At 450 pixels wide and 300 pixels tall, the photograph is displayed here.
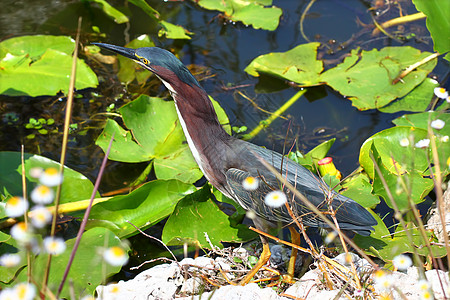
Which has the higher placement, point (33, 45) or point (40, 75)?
point (33, 45)

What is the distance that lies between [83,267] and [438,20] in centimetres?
238

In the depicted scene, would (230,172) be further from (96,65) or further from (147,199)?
(96,65)

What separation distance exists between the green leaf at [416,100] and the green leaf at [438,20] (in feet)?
1.53

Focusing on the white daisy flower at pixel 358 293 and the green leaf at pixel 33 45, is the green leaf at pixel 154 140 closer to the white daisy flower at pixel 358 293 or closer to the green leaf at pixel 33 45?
the green leaf at pixel 33 45

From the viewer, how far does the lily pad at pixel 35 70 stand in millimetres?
3137

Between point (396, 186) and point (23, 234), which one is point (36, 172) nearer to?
point (23, 234)

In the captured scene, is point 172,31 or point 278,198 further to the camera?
point 172,31

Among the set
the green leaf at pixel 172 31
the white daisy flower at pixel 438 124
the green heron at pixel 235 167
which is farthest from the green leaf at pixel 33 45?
the white daisy flower at pixel 438 124

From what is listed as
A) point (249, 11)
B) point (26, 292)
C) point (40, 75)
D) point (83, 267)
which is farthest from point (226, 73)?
point (26, 292)

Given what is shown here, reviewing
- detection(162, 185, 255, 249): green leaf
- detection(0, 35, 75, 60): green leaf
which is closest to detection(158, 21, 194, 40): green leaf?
detection(0, 35, 75, 60): green leaf

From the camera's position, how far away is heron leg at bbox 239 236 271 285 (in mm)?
2305

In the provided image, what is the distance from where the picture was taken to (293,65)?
11.3 feet

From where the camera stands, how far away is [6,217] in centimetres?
252

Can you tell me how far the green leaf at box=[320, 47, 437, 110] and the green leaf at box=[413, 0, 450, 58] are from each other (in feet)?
1.51
